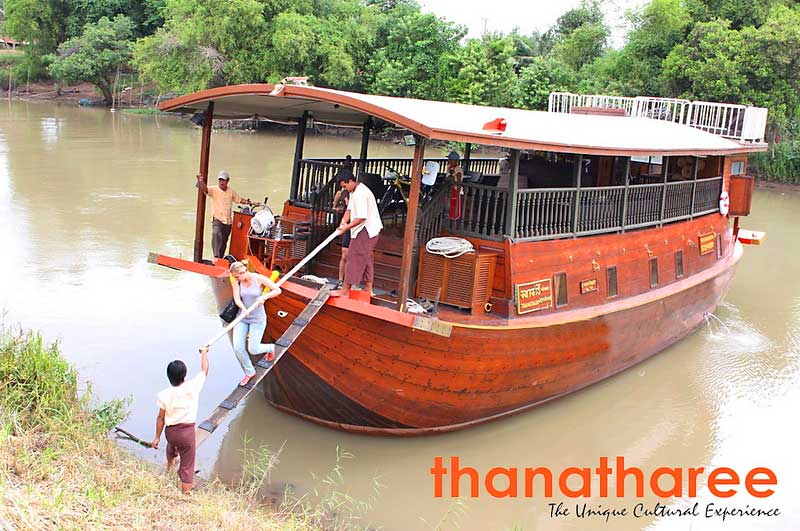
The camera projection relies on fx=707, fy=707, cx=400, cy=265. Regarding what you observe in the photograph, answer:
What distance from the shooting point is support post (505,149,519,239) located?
6090 mm

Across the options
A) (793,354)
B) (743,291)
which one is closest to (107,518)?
(793,354)

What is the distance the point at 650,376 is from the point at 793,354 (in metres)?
2.47

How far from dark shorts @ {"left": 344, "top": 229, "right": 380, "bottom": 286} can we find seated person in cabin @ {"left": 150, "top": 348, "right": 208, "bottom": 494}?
5.01 feet

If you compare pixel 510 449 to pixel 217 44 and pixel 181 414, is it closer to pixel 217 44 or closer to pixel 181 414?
pixel 181 414

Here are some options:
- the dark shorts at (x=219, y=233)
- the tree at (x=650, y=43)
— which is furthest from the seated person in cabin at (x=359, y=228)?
the tree at (x=650, y=43)

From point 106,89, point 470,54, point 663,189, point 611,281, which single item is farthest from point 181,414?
point 106,89

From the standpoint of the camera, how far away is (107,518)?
3.83 meters

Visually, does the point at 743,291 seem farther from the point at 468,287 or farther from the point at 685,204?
the point at 468,287

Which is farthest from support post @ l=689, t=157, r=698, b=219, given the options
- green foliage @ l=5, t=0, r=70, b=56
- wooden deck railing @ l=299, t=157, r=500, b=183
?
green foliage @ l=5, t=0, r=70, b=56

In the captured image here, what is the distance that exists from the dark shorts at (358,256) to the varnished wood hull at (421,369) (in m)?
0.40

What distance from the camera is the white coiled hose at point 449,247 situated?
6.15 metres

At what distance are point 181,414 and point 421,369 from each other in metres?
2.04

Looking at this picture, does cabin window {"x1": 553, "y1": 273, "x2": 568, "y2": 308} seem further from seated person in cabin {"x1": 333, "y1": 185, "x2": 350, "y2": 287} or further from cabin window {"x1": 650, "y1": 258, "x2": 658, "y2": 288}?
seated person in cabin {"x1": 333, "y1": 185, "x2": 350, "y2": 287}

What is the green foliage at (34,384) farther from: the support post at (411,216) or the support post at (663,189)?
the support post at (663,189)
